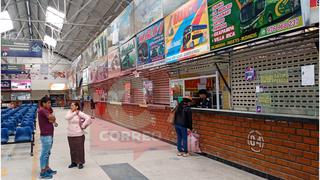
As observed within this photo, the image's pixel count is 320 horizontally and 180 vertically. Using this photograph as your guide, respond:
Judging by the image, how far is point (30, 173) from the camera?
5.73 m

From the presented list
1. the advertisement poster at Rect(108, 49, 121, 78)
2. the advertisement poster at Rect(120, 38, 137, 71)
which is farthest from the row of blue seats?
the advertisement poster at Rect(108, 49, 121, 78)

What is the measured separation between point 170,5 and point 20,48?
37.9 ft

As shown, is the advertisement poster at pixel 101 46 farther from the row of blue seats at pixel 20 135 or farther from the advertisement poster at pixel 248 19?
the advertisement poster at pixel 248 19

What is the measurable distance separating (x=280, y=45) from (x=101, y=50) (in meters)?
13.8

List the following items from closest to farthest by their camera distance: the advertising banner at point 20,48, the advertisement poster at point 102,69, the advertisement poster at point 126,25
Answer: the advertisement poster at point 126,25, the advertising banner at point 20,48, the advertisement poster at point 102,69

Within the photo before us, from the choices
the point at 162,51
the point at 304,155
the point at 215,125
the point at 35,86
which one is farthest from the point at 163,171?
the point at 35,86

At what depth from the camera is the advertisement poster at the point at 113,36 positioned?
1354 cm

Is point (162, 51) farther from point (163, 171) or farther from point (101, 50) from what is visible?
point (101, 50)

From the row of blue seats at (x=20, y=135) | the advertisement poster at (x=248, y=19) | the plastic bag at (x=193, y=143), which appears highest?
the advertisement poster at (x=248, y=19)

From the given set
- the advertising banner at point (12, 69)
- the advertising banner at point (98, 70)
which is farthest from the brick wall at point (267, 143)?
the advertising banner at point (12, 69)

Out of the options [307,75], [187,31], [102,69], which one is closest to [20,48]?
[102,69]

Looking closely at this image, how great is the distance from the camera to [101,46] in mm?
17250

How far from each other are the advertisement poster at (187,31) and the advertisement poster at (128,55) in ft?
10.2

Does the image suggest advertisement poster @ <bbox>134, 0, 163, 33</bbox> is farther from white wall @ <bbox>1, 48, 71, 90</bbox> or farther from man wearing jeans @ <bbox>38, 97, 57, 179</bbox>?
white wall @ <bbox>1, 48, 71, 90</bbox>
